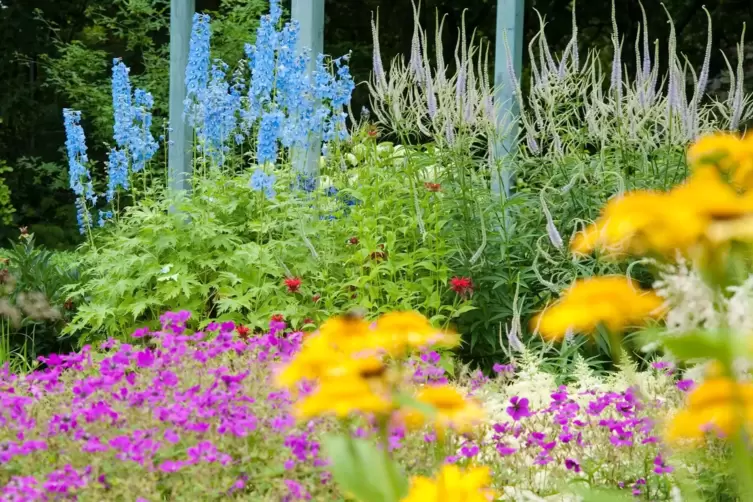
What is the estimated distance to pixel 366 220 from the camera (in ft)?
15.2

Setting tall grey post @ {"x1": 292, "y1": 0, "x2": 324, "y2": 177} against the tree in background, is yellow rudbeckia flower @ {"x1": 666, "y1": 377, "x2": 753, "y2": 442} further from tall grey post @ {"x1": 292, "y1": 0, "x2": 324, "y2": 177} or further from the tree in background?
the tree in background

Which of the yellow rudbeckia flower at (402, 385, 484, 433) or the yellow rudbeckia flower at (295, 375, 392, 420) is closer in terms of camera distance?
the yellow rudbeckia flower at (295, 375, 392, 420)

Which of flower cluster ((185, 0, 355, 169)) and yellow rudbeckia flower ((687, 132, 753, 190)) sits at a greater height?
yellow rudbeckia flower ((687, 132, 753, 190))

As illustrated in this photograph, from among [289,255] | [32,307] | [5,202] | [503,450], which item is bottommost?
[5,202]

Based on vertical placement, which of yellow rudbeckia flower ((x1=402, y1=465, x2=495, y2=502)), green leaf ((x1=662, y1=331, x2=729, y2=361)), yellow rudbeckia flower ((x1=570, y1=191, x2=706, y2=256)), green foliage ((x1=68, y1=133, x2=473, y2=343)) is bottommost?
green foliage ((x1=68, y1=133, x2=473, y2=343))

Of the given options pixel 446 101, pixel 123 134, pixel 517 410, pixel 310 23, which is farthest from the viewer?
pixel 310 23

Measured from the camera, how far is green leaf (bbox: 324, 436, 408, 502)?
104 cm

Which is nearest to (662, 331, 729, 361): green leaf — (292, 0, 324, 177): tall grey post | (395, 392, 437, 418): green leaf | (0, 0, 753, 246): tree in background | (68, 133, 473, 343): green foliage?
(395, 392, 437, 418): green leaf

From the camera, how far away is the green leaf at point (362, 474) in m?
1.04

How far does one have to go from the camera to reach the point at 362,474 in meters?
1.06

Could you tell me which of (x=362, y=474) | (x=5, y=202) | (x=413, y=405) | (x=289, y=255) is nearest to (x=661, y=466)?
(x=362, y=474)

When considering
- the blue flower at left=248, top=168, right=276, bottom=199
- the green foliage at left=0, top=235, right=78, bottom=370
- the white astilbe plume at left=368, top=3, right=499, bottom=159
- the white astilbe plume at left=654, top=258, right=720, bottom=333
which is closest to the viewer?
the white astilbe plume at left=654, top=258, right=720, bottom=333

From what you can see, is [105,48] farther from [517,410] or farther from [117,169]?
[517,410]

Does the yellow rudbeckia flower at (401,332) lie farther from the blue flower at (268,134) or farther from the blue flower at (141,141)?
the blue flower at (141,141)
